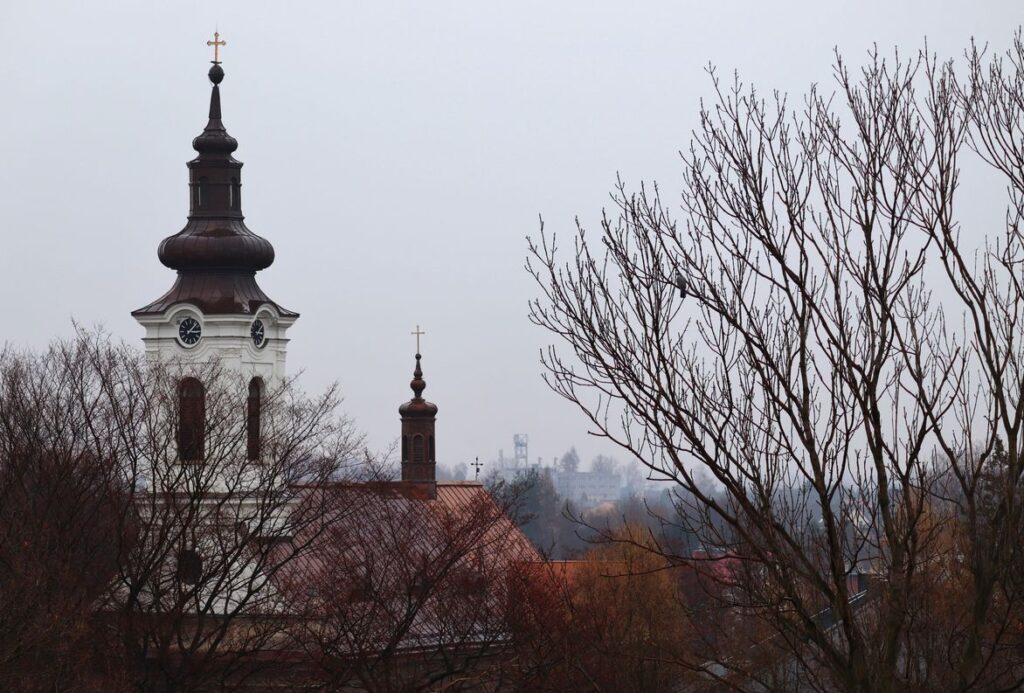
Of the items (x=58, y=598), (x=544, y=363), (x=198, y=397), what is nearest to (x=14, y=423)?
(x=198, y=397)

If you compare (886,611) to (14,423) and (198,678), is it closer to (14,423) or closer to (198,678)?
(198,678)

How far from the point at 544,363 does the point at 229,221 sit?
3082 centimetres

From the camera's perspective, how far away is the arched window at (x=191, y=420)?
35572 mm

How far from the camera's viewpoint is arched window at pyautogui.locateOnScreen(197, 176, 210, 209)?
1583 inches

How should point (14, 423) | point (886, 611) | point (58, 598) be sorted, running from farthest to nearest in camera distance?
1. point (14, 423)
2. point (58, 598)
3. point (886, 611)

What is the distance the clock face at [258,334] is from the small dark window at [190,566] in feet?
23.3

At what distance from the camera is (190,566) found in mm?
33531

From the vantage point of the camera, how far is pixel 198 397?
37.5 m

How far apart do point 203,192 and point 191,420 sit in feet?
20.6

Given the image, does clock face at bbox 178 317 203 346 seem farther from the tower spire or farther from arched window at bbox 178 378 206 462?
the tower spire

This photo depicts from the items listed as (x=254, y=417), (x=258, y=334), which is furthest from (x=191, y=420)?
(x=258, y=334)

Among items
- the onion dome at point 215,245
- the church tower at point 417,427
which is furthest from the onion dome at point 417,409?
the onion dome at point 215,245

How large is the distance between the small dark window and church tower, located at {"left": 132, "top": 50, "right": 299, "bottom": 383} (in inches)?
243

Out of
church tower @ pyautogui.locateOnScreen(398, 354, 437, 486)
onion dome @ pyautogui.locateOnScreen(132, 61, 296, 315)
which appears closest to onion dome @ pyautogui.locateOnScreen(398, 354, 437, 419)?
church tower @ pyautogui.locateOnScreen(398, 354, 437, 486)
